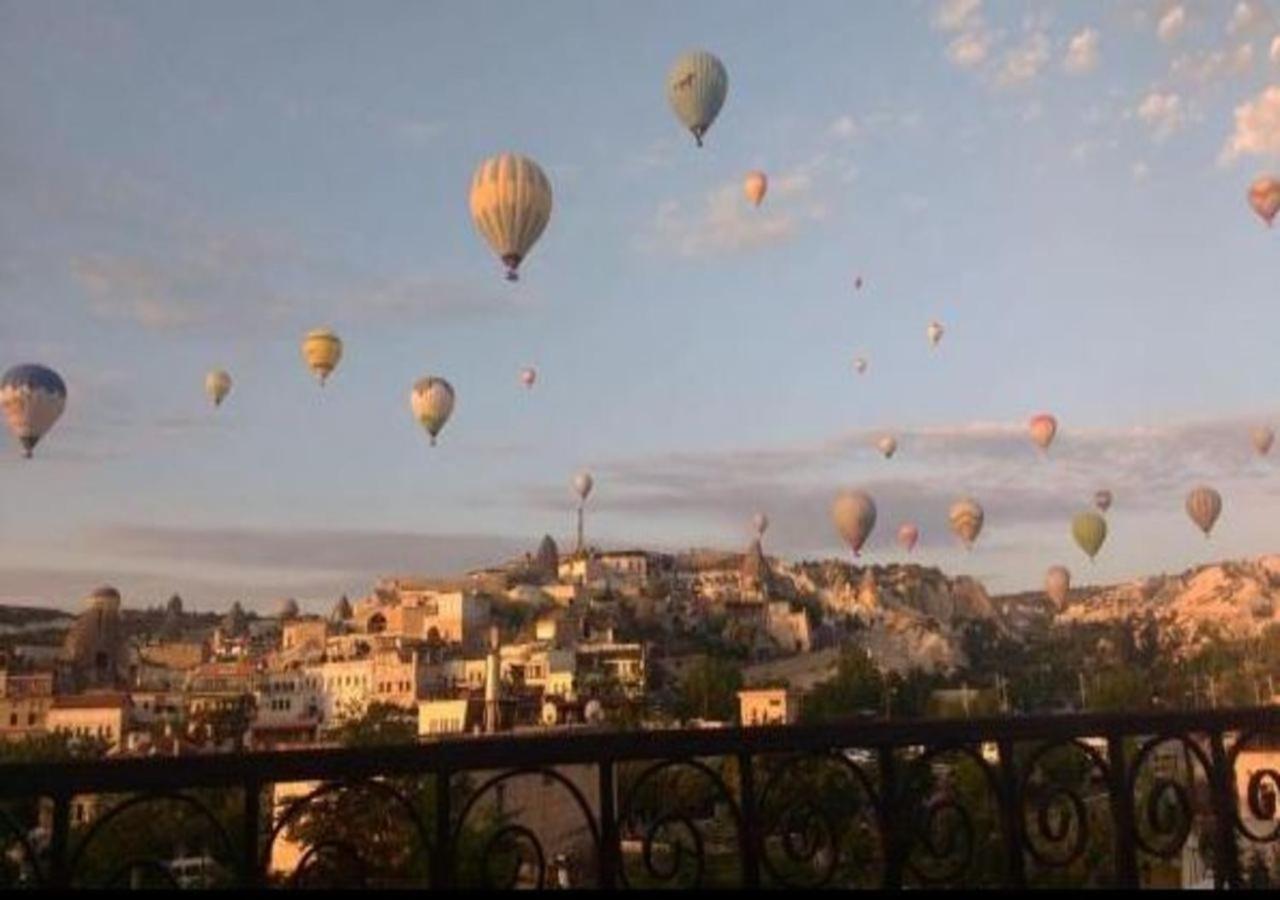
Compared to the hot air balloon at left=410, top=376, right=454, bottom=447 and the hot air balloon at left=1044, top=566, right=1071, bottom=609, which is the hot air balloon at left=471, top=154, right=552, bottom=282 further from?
the hot air balloon at left=1044, top=566, right=1071, bottom=609

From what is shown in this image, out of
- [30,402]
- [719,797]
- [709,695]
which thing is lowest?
[719,797]

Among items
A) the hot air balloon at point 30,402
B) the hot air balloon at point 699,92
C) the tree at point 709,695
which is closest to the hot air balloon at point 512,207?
the hot air balloon at point 699,92

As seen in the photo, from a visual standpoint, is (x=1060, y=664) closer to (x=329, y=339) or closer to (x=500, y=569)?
(x=500, y=569)

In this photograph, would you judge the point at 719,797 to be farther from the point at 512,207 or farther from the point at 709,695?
the point at 709,695

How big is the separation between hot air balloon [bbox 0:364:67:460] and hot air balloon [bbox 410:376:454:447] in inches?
507

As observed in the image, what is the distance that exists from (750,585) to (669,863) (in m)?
131

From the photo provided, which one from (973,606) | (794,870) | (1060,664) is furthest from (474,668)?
(973,606)

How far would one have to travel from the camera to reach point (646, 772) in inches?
125

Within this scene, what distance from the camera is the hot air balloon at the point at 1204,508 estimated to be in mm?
48938

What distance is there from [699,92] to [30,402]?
73.6 feet

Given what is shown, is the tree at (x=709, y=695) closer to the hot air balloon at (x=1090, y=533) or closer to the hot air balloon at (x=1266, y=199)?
the hot air balloon at (x=1090, y=533)

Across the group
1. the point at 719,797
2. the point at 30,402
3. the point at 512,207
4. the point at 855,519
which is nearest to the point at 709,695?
the point at 855,519

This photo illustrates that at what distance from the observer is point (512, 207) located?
92.5 feet

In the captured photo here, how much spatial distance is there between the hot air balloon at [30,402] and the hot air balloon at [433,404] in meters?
12.9
